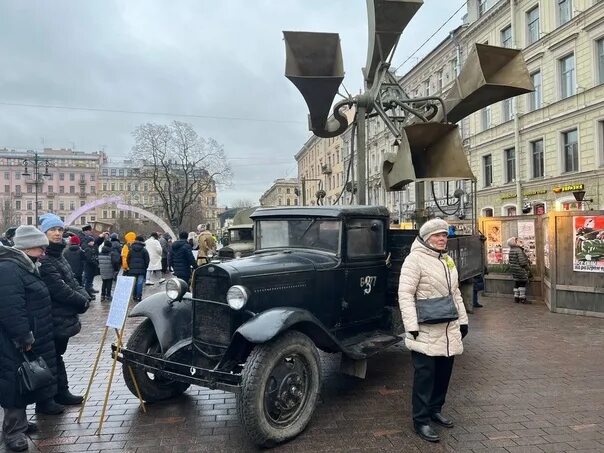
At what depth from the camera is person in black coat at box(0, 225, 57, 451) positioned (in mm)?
3885

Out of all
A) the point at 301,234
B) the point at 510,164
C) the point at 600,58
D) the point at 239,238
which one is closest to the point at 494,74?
the point at 301,234

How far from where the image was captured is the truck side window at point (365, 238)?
215 inches

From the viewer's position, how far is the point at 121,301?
4730 millimetres

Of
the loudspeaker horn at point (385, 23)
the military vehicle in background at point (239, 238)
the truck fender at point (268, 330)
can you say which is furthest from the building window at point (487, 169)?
the truck fender at point (268, 330)

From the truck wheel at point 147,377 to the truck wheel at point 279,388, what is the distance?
5.07 ft

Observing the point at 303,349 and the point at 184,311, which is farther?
the point at 184,311

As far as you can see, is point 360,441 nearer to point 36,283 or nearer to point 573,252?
point 36,283

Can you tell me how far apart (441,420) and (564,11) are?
24.8m

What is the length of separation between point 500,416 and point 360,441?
4.73ft

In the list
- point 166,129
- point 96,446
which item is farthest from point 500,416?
point 166,129

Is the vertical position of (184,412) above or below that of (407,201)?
below

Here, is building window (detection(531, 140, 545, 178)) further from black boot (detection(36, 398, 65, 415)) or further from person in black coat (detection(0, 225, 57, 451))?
person in black coat (detection(0, 225, 57, 451))

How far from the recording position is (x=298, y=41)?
6664 mm

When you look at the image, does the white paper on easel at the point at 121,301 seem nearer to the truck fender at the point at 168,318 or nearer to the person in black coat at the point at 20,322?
the truck fender at the point at 168,318
